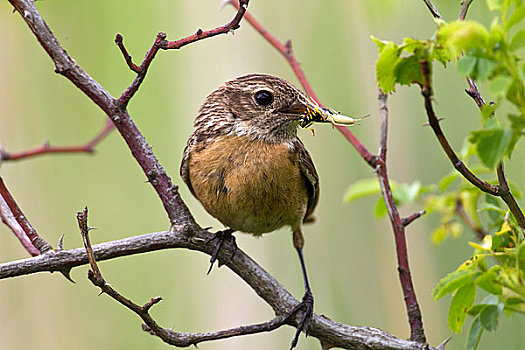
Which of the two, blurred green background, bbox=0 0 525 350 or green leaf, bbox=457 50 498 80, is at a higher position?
blurred green background, bbox=0 0 525 350

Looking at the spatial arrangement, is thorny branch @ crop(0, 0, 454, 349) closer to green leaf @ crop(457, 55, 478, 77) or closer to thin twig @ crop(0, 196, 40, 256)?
thin twig @ crop(0, 196, 40, 256)

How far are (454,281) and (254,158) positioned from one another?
→ 42.0 inches

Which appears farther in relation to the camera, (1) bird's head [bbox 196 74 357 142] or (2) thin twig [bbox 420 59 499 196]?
(1) bird's head [bbox 196 74 357 142]

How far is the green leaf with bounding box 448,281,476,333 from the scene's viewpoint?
1303mm

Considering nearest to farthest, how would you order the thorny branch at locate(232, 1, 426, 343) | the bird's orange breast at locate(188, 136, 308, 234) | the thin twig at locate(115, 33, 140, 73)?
the thin twig at locate(115, 33, 140, 73) < the thorny branch at locate(232, 1, 426, 343) < the bird's orange breast at locate(188, 136, 308, 234)

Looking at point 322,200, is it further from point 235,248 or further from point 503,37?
point 503,37

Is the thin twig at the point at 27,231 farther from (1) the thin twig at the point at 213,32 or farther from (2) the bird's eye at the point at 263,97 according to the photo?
(2) the bird's eye at the point at 263,97

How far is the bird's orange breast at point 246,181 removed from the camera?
2.17 m

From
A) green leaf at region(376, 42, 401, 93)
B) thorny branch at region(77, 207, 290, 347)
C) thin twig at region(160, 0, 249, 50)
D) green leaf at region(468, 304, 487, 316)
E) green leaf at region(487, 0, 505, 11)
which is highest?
thin twig at region(160, 0, 249, 50)

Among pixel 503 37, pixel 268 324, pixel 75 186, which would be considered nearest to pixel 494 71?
pixel 503 37

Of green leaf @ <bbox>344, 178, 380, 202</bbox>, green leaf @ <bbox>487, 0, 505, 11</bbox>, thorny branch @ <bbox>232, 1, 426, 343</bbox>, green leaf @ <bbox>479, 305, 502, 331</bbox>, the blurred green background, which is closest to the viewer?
green leaf @ <bbox>487, 0, 505, 11</bbox>

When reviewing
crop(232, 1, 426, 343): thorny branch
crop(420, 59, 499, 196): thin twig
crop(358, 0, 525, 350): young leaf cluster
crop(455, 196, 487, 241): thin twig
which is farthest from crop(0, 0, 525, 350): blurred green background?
crop(420, 59, 499, 196): thin twig

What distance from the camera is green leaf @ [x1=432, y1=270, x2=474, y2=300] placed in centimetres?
126

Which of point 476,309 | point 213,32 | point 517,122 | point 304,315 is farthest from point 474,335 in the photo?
point 213,32
